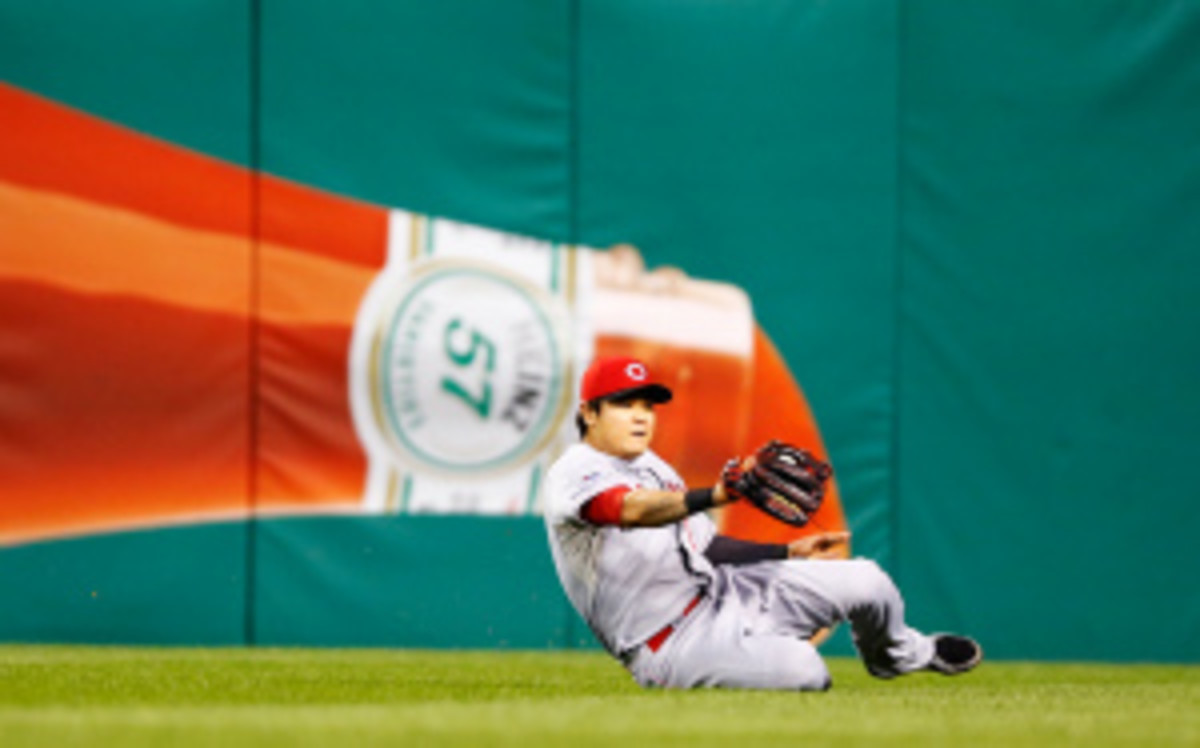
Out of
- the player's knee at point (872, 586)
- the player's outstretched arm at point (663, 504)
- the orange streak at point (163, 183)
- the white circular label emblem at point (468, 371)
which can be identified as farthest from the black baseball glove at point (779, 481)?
the orange streak at point (163, 183)

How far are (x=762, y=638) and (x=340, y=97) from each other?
5.75m

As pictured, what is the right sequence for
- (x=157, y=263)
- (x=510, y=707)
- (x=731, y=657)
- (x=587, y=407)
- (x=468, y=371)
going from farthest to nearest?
(x=468, y=371)
(x=157, y=263)
(x=587, y=407)
(x=731, y=657)
(x=510, y=707)

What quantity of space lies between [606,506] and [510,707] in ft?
2.40

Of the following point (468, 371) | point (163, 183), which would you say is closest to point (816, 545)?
point (468, 371)

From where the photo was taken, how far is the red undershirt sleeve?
22.2 feet

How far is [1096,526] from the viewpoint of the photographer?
1270cm

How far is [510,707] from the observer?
6.52 meters

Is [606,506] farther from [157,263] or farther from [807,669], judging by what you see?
[157,263]

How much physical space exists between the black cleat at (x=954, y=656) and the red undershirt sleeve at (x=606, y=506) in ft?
4.80

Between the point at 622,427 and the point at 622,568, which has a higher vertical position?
the point at 622,427

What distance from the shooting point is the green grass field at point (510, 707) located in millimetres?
5352

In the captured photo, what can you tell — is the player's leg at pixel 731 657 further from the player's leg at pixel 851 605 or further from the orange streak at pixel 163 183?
the orange streak at pixel 163 183

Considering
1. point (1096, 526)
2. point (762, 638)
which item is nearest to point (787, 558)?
point (762, 638)

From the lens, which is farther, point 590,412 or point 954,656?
point 954,656
